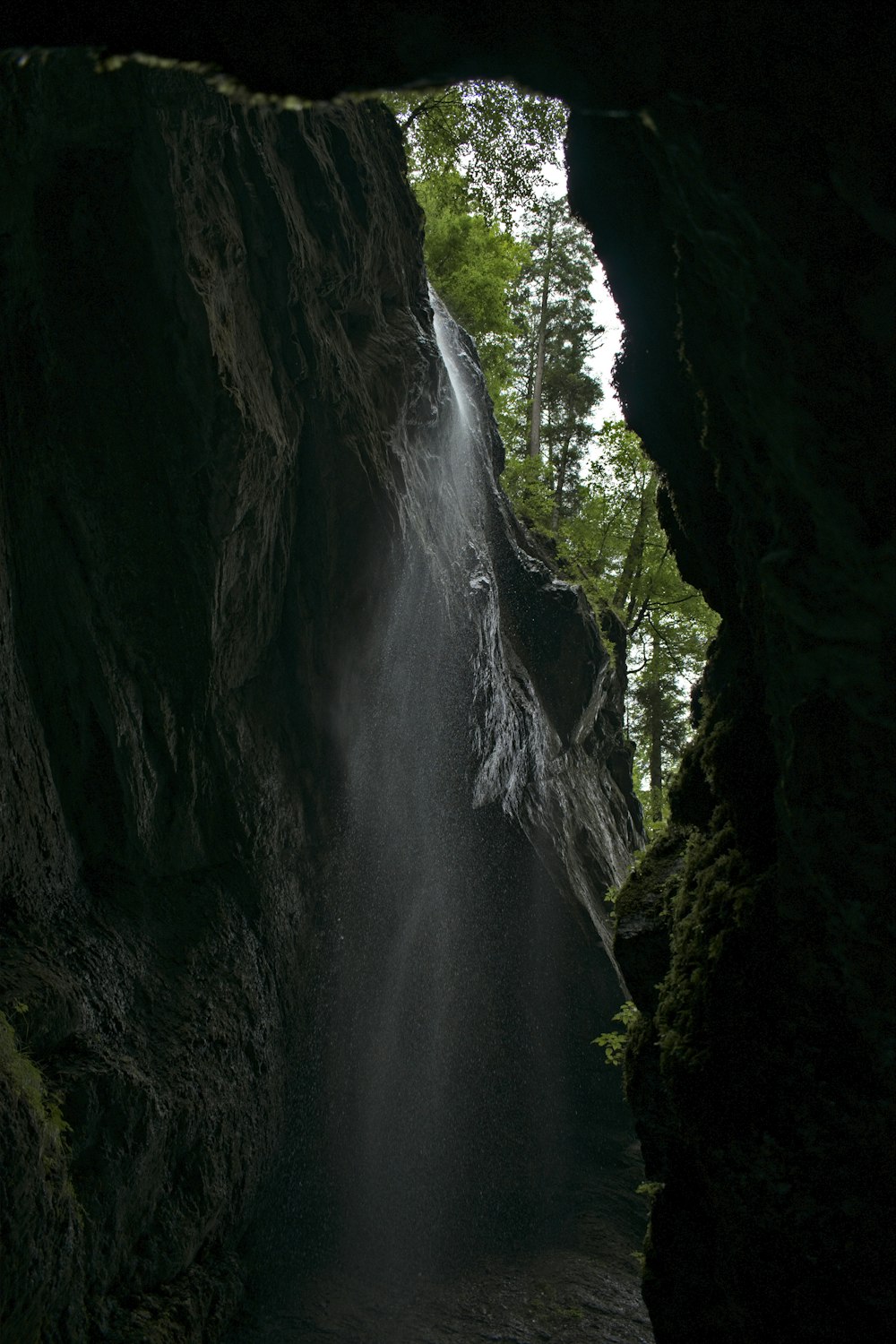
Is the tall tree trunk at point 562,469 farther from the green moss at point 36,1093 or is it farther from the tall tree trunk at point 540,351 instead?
the green moss at point 36,1093

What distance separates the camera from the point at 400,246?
12.6 metres

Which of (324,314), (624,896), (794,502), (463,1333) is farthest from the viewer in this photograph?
(324,314)

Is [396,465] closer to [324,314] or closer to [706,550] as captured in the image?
[324,314]

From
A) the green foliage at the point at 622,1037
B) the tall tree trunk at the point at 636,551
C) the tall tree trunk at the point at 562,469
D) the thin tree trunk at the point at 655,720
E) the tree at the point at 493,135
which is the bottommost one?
the green foliage at the point at 622,1037

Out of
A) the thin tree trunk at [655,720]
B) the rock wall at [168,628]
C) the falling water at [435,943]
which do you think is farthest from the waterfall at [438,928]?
the thin tree trunk at [655,720]

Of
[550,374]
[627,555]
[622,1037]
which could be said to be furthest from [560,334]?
[622,1037]

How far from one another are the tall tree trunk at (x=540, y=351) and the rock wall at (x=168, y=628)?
13405 millimetres

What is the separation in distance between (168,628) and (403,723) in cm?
478

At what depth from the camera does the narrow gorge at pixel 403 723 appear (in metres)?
3.20

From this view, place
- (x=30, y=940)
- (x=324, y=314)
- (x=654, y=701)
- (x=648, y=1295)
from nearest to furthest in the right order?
(x=648, y=1295) < (x=30, y=940) < (x=324, y=314) < (x=654, y=701)

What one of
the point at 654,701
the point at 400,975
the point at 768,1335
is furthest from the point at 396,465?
the point at 654,701

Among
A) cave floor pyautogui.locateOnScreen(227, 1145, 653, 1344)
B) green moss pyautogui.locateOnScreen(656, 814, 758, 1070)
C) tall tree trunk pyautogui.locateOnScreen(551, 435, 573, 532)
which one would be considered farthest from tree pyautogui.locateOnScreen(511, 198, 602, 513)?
green moss pyautogui.locateOnScreen(656, 814, 758, 1070)

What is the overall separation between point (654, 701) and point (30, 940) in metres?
19.7

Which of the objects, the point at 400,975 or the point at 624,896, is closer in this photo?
the point at 624,896
